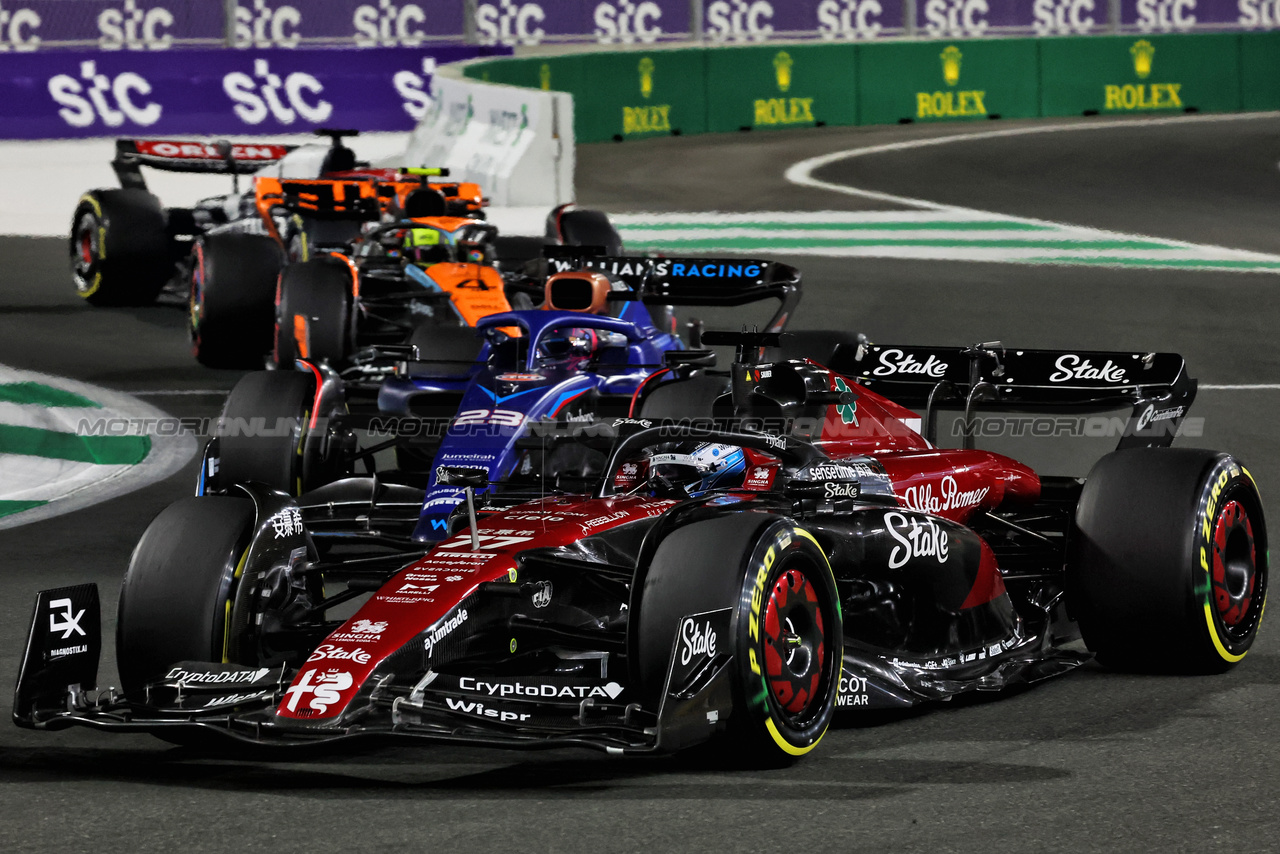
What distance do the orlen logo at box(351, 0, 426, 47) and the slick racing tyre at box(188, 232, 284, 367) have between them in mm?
16143

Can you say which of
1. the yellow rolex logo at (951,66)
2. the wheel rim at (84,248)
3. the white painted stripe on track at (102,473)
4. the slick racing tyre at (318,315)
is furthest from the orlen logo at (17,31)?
the yellow rolex logo at (951,66)

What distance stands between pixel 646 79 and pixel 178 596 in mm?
30485

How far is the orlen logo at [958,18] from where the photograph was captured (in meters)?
39.1

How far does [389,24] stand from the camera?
1287 inches

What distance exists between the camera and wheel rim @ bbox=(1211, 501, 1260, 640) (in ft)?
25.2

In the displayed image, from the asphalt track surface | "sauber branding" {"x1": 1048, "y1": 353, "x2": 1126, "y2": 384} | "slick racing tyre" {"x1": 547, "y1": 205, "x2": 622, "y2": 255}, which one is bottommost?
the asphalt track surface

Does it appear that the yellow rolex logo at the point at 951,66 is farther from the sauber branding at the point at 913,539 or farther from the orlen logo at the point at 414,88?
the sauber branding at the point at 913,539

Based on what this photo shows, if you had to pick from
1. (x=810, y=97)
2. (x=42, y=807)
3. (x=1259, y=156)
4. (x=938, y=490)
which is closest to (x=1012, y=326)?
(x=938, y=490)

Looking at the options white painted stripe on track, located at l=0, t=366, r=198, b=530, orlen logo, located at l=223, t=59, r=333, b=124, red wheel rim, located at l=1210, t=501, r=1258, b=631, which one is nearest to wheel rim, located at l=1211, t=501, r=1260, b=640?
red wheel rim, located at l=1210, t=501, r=1258, b=631

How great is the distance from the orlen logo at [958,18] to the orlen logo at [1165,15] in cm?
315

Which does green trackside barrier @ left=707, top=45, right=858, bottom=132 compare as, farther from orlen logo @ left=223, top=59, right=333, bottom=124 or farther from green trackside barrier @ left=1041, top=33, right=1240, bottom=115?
orlen logo @ left=223, top=59, right=333, bottom=124

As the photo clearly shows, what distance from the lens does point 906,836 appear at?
5.62 m

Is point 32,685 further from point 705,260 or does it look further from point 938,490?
point 705,260

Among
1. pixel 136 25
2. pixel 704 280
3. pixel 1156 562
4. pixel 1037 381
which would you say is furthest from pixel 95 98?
pixel 1156 562
